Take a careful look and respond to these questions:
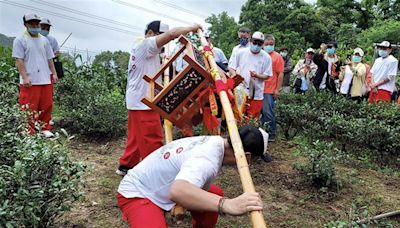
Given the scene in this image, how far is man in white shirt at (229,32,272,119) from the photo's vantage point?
566cm

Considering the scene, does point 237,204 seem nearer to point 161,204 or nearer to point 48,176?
point 161,204

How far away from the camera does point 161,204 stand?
251cm

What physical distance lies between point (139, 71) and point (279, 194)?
1986mm

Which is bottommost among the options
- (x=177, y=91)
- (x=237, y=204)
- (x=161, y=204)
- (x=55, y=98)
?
(x=55, y=98)

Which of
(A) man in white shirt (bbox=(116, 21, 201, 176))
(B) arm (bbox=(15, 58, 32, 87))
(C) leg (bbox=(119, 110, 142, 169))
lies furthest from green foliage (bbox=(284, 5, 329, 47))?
(C) leg (bbox=(119, 110, 142, 169))

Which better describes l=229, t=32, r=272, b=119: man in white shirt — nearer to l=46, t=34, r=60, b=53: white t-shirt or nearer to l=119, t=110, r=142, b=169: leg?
l=119, t=110, r=142, b=169: leg

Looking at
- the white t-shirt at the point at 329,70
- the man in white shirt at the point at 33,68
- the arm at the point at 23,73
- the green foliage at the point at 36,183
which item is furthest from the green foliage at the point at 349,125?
the green foliage at the point at 36,183

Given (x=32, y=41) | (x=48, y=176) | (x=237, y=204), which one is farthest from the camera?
(x=32, y=41)

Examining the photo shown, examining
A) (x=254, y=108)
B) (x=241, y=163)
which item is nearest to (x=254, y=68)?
(x=254, y=108)

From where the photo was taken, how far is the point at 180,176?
2072 millimetres

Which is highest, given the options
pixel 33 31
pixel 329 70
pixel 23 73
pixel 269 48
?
pixel 269 48

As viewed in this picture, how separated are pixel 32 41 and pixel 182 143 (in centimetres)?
368

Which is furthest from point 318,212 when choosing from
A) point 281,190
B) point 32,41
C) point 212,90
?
point 32,41

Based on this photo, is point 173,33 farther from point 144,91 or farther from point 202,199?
point 202,199
